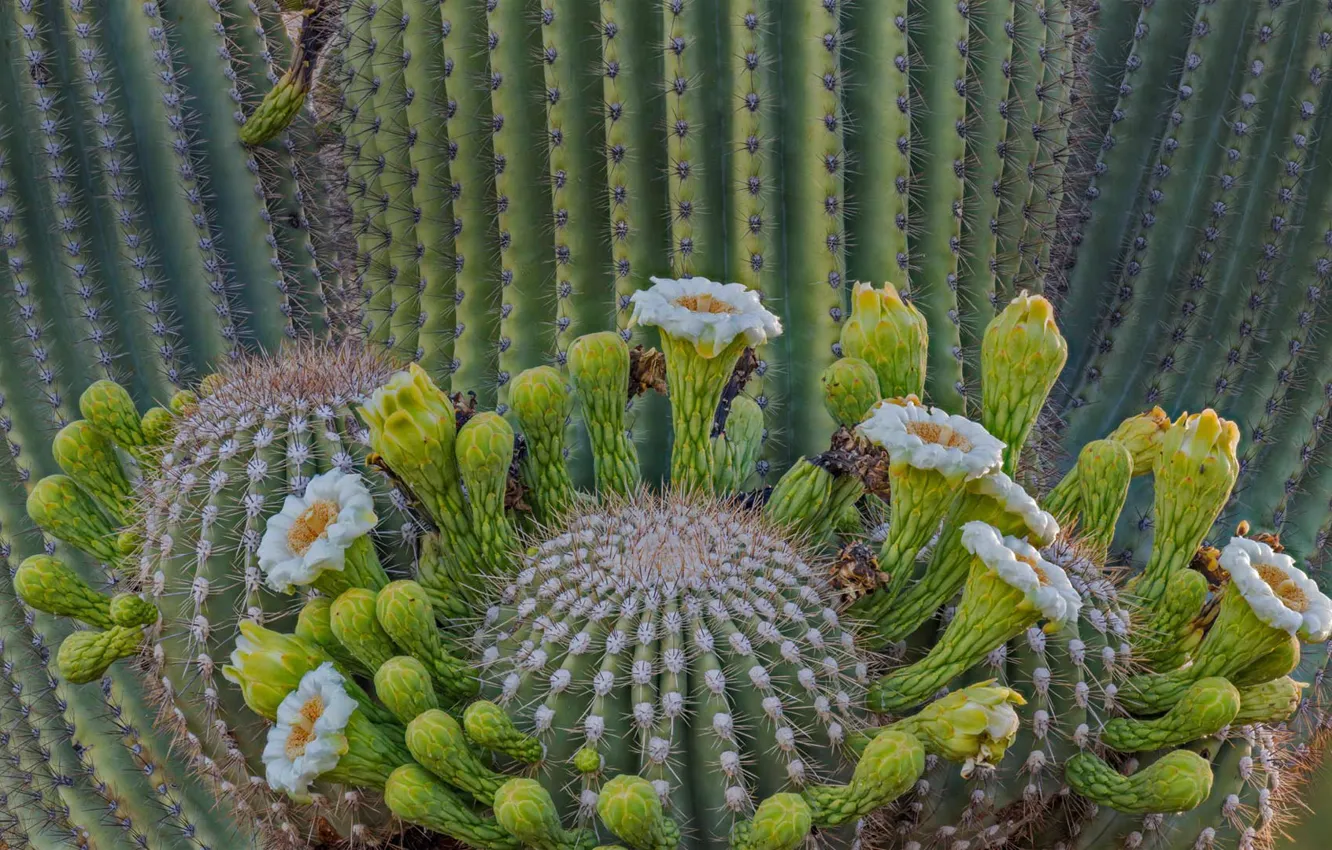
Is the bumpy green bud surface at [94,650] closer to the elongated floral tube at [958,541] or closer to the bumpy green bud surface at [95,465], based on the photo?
the bumpy green bud surface at [95,465]

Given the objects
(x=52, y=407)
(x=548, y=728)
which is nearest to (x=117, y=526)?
(x=52, y=407)

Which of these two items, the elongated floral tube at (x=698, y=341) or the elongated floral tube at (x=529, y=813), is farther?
the elongated floral tube at (x=698, y=341)

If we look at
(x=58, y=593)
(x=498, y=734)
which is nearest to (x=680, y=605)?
(x=498, y=734)

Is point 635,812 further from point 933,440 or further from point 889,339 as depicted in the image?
point 889,339

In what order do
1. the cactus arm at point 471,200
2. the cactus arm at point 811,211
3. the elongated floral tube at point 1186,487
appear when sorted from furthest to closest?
1. the cactus arm at point 471,200
2. the cactus arm at point 811,211
3. the elongated floral tube at point 1186,487

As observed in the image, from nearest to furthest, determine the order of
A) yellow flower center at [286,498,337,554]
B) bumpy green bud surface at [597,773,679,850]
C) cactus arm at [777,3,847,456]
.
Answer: bumpy green bud surface at [597,773,679,850]
yellow flower center at [286,498,337,554]
cactus arm at [777,3,847,456]

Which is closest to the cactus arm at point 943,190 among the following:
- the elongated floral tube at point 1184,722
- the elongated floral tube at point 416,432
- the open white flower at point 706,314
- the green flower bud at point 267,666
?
the open white flower at point 706,314

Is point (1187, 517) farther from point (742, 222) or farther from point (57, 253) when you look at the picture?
point (57, 253)

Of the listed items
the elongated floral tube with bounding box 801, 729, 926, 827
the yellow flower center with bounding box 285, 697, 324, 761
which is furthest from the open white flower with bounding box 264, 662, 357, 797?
the elongated floral tube with bounding box 801, 729, 926, 827

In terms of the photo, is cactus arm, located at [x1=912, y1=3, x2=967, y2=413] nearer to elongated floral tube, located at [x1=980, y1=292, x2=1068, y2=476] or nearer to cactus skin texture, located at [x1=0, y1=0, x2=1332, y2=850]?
cactus skin texture, located at [x1=0, y1=0, x2=1332, y2=850]
